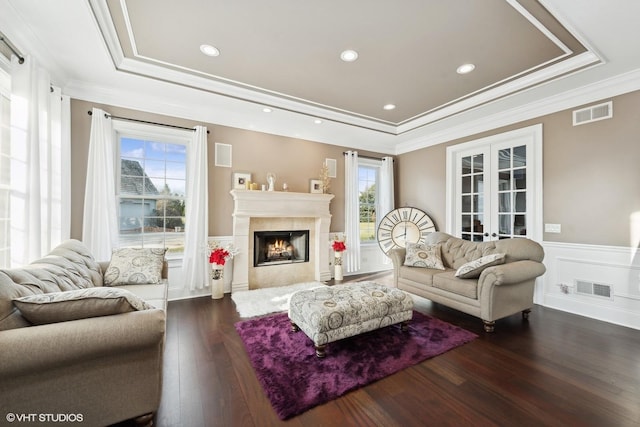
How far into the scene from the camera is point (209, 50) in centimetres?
270

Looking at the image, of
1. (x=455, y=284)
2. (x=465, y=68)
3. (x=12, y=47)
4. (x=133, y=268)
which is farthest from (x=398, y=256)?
(x=12, y=47)

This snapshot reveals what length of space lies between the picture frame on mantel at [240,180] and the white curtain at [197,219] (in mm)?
465

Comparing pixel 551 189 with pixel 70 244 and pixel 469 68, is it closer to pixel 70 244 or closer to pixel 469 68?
pixel 469 68

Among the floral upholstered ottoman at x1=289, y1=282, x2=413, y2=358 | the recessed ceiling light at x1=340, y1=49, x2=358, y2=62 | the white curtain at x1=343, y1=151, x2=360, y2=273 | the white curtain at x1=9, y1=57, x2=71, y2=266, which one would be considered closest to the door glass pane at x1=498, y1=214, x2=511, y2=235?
the white curtain at x1=343, y1=151, x2=360, y2=273

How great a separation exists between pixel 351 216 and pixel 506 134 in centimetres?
286

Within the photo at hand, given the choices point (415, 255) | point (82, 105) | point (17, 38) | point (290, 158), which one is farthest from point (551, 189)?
point (82, 105)

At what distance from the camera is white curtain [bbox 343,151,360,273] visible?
5.21 meters

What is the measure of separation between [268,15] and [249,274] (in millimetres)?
3452

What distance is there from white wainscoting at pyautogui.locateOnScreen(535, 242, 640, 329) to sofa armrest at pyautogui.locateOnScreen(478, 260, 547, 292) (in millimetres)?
811

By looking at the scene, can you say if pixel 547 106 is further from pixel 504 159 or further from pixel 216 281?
pixel 216 281

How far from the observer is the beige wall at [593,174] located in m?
2.97

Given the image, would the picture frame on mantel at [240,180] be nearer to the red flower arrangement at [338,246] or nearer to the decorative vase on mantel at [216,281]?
the decorative vase on mantel at [216,281]

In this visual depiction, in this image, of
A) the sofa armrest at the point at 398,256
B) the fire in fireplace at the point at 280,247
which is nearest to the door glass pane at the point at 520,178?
the sofa armrest at the point at 398,256

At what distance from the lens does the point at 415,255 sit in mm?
3734
